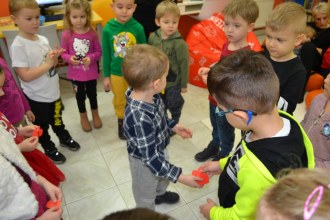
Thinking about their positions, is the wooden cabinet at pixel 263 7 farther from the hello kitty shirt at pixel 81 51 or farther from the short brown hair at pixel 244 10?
the hello kitty shirt at pixel 81 51

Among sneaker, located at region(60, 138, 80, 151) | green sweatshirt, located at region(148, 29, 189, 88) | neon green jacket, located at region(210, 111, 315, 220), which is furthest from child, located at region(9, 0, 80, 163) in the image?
neon green jacket, located at region(210, 111, 315, 220)

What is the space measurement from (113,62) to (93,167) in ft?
3.12

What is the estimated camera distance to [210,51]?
3.58m

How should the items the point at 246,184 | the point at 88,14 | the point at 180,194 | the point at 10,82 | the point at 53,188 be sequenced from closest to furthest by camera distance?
the point at 246,184 → the point at 53,188 → the point at 10,82 → the point at 180,194 → the point at 88,14

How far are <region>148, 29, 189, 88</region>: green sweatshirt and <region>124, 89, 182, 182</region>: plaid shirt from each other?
972mm

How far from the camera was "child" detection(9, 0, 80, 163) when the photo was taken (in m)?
1.92

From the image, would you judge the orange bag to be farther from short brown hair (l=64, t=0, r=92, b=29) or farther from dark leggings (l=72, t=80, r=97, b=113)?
short brown hair (l=64, t=0, r=92, b=29)

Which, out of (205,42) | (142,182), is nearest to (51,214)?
(142,182)

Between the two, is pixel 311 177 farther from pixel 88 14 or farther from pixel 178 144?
pixel 88 14

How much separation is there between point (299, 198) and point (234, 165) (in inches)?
19.8

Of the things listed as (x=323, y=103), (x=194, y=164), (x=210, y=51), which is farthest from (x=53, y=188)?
(x=210, y=51)

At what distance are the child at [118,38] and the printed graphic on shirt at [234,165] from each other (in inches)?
61.6

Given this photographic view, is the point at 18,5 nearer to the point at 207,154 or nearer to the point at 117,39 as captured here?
the point at 117,39

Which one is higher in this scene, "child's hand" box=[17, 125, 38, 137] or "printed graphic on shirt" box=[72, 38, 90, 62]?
"printed graphic on shirt" box=[72, 38, 90, 62]
